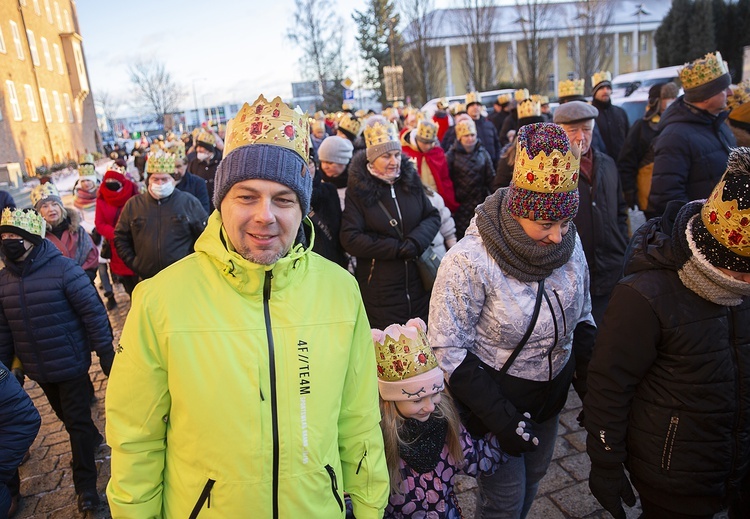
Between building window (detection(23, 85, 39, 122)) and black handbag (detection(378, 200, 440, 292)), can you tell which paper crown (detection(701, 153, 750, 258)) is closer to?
black handbag (detection(378, 200, 440, 292))

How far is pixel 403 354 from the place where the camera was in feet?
8.05

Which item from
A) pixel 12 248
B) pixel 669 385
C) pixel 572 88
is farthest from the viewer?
pixel 572 88

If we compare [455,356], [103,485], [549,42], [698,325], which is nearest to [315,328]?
[455,356]

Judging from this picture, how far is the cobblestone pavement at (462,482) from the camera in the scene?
335 centimetres

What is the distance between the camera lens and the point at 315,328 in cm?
183

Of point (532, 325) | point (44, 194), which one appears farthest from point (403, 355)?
point (44, 194)

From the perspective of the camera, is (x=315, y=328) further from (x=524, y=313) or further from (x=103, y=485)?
(x=103, y=485)

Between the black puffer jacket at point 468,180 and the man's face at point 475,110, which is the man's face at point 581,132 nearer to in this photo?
the black puffer jacket at point 468,180

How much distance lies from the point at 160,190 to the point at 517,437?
426 centimetres

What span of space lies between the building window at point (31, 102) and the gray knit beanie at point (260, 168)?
3738 cm

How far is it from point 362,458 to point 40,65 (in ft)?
138

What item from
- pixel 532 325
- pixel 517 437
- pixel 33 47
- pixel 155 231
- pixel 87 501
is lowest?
pixel 87 501

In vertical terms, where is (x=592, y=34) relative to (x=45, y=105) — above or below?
above

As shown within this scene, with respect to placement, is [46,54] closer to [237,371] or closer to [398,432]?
[398,432]
